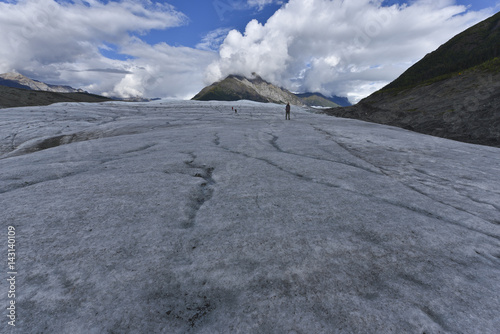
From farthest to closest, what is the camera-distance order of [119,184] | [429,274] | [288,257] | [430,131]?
1. [430,131]
2. [119,184]
3. [288,257]
4. [429,274]

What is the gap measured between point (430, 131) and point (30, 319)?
4081 centimetres

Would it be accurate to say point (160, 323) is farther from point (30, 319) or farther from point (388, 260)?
point (388, 260)

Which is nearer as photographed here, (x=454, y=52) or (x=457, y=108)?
(x=457, y=108)

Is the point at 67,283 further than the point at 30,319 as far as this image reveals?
Yes

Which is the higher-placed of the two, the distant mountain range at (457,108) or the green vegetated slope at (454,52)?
the green vegetated slope at (454,52)

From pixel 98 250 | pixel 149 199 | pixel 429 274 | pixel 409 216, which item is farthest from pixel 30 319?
pixel 409 216

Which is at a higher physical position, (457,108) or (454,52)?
(454,52)

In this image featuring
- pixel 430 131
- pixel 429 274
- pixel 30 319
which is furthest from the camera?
pixel 430 131

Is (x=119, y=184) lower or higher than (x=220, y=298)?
higher

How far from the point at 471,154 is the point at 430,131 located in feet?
86.2

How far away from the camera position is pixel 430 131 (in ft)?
104

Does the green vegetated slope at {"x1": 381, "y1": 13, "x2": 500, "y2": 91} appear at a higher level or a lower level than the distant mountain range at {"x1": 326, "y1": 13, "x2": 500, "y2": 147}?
higher

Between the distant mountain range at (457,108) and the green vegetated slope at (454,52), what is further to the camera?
the green vegetated slope at (454,52)

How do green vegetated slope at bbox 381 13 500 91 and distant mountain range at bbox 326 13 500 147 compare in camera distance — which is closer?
distant mountain range at bbox 326 13 500 147
